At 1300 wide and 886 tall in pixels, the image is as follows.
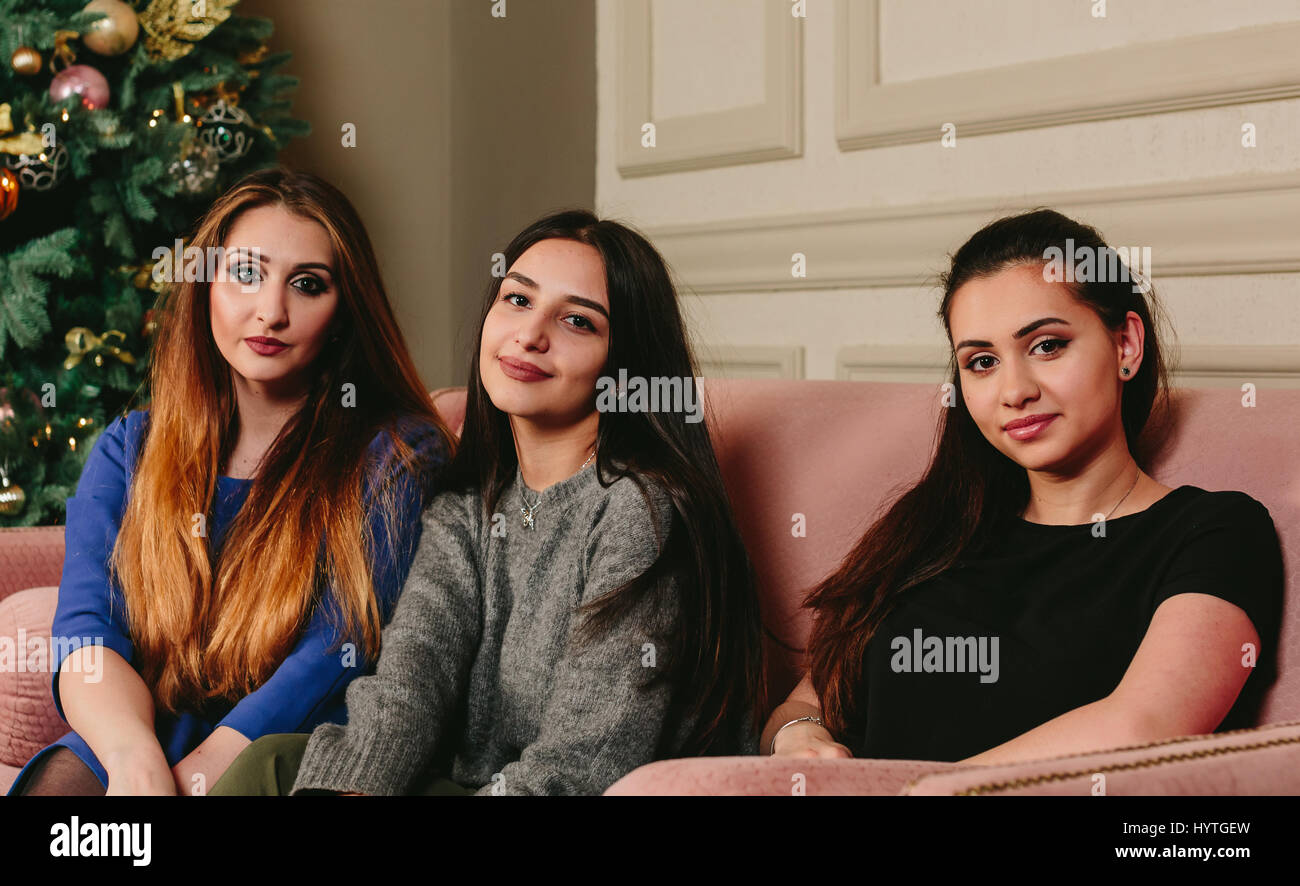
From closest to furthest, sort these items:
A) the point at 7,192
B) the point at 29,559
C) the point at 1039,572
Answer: the point at 1039,572 < the point at 29,559 < the point at 7,192

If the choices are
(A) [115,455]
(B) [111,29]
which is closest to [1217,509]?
(A) [115,455]

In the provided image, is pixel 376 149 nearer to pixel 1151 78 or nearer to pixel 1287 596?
pixel 1151 78

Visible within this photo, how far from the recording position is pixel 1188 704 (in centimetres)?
104

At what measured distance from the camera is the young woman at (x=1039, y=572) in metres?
1.08

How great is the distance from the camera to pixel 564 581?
137 cm

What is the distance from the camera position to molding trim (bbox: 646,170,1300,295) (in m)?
1.85

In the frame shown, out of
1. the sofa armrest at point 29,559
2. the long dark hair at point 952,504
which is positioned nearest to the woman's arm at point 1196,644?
the long dark hair at point 952,504

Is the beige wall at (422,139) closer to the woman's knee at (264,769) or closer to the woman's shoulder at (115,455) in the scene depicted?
the woman's shoulder at (115,455)

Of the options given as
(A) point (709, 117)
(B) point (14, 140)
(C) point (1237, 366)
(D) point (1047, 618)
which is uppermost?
(A) point (709, 117)

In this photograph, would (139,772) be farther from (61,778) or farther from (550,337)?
(550,337)

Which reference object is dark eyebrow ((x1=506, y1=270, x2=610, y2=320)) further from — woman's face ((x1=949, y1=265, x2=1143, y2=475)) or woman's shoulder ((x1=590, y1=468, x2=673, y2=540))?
woman's face ((x1=949, y1=265, x2=1143, y2=475))

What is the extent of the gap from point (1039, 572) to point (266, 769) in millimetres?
853

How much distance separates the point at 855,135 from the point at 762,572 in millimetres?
→ 1173
